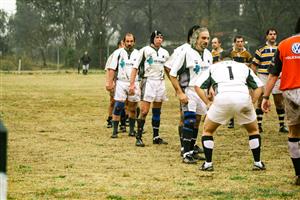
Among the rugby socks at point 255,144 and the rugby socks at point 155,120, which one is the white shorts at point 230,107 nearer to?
the rugby socks at point 255,144

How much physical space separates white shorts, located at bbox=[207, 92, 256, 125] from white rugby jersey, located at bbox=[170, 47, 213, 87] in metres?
1.42

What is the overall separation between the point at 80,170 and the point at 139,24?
72060 mm

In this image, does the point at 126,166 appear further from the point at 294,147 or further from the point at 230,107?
the point at 294,147

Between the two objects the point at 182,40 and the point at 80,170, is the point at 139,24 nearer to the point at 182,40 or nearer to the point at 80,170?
the point at 182,40

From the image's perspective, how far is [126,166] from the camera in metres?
8.46

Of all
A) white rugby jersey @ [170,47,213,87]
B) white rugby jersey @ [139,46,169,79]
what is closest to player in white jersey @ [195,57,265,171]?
white rugby jersey @ [170,47,213,87]

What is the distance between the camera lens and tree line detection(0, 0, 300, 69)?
188ft

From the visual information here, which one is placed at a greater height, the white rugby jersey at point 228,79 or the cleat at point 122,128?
the white rugby jersey at point 228,79

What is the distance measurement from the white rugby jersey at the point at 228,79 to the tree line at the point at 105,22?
4881cm

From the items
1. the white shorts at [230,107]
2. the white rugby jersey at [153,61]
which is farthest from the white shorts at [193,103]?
the white rugby jersey at [153,61]

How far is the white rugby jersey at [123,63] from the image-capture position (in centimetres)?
1201

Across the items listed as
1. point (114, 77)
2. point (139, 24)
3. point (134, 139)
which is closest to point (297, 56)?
point (134, 139)

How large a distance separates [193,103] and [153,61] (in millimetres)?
2016

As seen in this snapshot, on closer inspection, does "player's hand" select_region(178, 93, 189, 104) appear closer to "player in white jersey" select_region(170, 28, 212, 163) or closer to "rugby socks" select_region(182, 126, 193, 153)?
"player in white jersey" select_region(170, 28, 212, 163)
